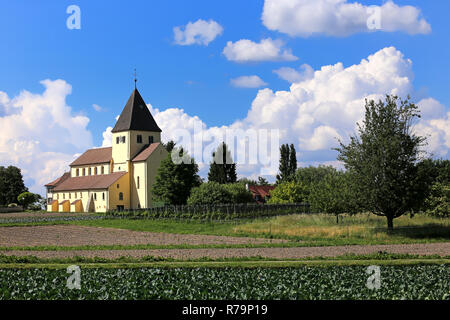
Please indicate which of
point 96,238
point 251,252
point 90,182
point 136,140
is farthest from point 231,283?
point 90,182

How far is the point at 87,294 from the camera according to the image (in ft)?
49.1

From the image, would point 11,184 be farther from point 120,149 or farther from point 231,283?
point 231,283

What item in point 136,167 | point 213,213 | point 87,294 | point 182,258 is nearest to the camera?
point 87,294

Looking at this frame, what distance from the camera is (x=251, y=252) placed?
27141 millimetres

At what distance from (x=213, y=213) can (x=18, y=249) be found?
83.3 ft

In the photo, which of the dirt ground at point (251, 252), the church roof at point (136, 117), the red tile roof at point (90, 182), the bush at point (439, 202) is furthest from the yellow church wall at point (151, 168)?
the dirt ground at point (251, 252)

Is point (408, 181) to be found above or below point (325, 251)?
above

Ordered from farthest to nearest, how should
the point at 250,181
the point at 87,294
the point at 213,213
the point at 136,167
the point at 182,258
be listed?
the point at 250,181
the point at 136,167
the point at 213,213
the point at 182,258
the point at 87,294

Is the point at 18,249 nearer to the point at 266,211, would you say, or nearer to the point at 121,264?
the point at 121,264

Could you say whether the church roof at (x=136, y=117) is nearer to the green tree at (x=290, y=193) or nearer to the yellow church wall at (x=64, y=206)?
the yellow church wall at (x=64, y=206)

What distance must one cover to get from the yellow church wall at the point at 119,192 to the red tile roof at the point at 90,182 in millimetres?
657

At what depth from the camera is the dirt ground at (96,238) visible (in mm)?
34438

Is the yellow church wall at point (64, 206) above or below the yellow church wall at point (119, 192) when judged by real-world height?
below
